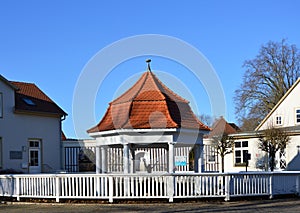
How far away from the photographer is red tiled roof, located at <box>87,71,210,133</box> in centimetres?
1988

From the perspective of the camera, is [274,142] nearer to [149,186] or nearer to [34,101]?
[34,101]

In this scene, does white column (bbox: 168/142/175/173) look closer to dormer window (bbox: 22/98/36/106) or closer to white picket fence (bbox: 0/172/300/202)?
white picket fence (bbox: 0/172/300/202)

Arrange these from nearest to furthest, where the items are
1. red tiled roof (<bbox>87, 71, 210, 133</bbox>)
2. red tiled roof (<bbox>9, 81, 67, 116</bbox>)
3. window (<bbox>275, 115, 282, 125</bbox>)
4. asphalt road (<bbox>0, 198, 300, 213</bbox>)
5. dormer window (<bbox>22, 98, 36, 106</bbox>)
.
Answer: asphalt road (<bbox>0, 198, 300, 213</bbox>) < red tiled roof (<bbox>87, 71, 210, 133</bbox>) < red tiled roof (<bbox>9, 81, 67, 116</bbox>) < dormer window (<bbox>22, 98, 36, 106</bbox>) < window (<bbox>275, 115, 282, 125</bbox>)

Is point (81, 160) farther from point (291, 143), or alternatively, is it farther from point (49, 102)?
point (291, 143)

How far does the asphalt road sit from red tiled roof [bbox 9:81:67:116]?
1224cm

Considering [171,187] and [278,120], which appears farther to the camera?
[278,120]

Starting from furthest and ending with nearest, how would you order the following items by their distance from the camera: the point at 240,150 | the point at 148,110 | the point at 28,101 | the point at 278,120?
the point at 278,120
the point at 240,150
the point at 28,101
the point at 148,110

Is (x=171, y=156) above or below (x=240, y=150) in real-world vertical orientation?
above

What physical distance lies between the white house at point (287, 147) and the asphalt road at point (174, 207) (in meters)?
15.9

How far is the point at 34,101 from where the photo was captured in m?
31.3

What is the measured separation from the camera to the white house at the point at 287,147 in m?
33.4

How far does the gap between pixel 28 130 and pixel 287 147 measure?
56.7ft

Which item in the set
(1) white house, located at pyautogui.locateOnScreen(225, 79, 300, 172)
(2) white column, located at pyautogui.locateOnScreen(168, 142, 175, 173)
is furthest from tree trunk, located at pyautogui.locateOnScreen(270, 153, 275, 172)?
(2) white column, located at pyautogui.locateOnScreen(168, 142, 175, 173)

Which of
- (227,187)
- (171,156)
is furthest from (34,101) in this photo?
(227,187)
